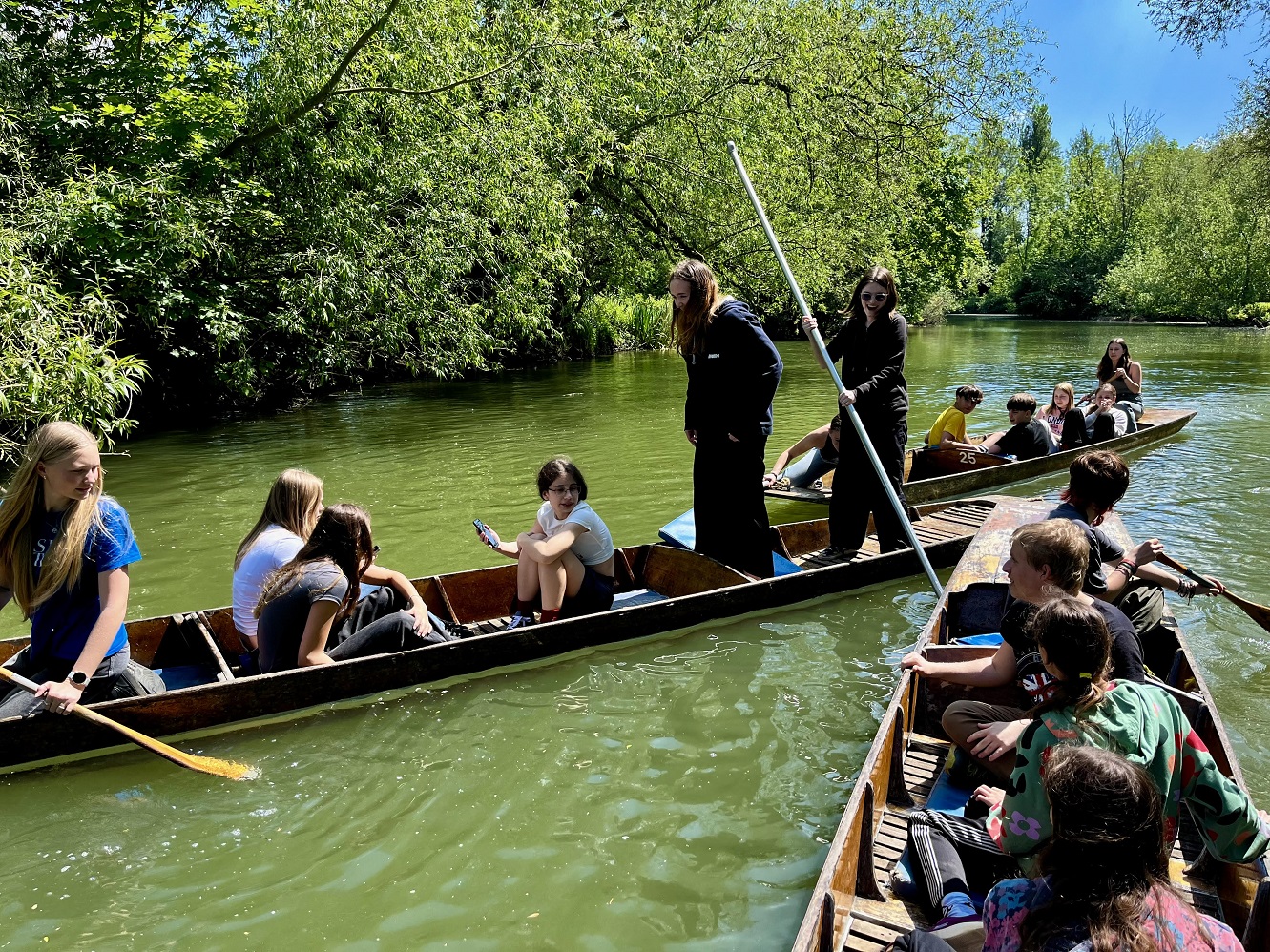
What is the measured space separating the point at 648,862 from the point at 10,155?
10.8 meters

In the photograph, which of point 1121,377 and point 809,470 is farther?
point 1121,377

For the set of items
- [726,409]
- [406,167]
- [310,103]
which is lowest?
[726,409]

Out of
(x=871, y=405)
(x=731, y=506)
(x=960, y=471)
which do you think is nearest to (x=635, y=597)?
(x=731, y=506)

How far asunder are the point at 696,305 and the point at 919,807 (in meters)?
3.05

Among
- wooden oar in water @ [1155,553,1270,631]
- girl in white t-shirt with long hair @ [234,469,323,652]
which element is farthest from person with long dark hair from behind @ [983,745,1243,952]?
girl in white t-shirt with long hair @ [234,469,323,652]

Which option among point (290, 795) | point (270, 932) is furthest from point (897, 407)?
point (270, 932)

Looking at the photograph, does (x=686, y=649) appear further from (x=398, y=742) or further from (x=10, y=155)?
(x=10, y=155)

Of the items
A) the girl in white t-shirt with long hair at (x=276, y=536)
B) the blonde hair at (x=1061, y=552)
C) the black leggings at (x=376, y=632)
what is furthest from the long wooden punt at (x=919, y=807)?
the girl in white t-shirt with long hair at (x=276, y=536)

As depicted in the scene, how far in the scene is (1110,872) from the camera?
1752mm

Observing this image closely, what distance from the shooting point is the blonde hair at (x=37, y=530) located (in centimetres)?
371

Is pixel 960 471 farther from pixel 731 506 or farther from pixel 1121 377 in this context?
pixel 731 506

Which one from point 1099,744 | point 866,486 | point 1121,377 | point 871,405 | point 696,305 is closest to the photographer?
point 1099,744

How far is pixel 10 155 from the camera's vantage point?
10.1 meters

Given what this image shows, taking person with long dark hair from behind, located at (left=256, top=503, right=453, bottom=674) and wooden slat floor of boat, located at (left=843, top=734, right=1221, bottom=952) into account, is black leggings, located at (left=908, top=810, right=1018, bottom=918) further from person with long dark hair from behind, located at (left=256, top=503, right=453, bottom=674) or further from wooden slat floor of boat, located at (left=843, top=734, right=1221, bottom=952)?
person with long dark hair from behind, located at (left=256, top=503, right=453, bottom=674)
